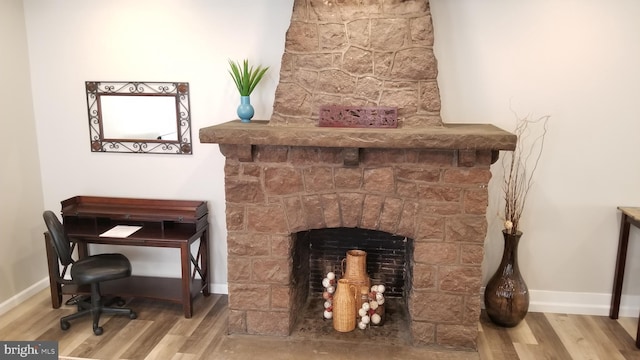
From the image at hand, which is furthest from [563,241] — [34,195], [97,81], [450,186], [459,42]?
[34,195]

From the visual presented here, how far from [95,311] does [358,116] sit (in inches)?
87.8

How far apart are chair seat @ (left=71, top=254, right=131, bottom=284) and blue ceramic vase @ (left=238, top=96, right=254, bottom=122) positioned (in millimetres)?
1320

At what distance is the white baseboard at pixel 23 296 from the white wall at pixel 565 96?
11.5 feet

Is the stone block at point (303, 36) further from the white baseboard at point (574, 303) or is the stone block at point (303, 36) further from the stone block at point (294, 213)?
the white baseboard at point (574, 303)

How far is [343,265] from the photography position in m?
3.54

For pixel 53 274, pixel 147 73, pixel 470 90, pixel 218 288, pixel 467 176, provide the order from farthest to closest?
pixel 218 288 → pixel 147 73 → pixel 53 274 → pixel 470 90 → pixel 467 176

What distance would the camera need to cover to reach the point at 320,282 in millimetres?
3703

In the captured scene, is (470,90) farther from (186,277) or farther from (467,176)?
(186,277)

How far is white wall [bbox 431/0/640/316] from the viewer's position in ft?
10.4

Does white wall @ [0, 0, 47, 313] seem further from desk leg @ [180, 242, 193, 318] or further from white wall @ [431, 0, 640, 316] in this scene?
white wall @ [431, 0, 640, 316]

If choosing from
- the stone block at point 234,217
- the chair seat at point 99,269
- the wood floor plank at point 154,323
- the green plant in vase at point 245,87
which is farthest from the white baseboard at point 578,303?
the chair seat at point 99,269

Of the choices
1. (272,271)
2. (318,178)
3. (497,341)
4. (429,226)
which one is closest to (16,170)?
(272,271)

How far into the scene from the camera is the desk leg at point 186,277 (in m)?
3.28

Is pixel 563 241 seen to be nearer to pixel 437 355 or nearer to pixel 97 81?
pixel 437 355
